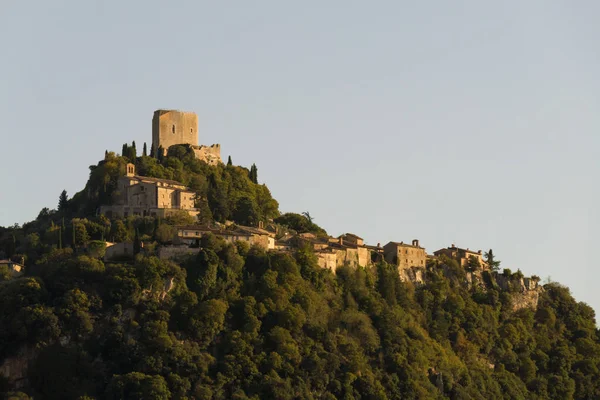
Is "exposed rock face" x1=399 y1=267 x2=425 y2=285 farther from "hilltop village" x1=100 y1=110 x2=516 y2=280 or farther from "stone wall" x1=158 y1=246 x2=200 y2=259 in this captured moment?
"stone wall" x1=158 y1=246 x2=200 y2=259

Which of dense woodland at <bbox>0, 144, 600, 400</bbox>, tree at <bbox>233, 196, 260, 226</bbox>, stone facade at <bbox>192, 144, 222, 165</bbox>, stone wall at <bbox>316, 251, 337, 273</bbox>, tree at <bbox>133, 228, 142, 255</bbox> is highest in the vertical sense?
stone facade at <bbox>192, 144, 222, 165</bbox>

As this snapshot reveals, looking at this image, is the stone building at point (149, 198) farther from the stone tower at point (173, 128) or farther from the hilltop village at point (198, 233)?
the stone tower at point (173, 128)

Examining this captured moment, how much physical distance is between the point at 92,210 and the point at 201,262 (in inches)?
535

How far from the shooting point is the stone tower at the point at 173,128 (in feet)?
395

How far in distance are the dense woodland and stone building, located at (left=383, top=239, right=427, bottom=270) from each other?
1.10 meters

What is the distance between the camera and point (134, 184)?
11000 centimetres

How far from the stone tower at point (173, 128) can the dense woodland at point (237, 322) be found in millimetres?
1942

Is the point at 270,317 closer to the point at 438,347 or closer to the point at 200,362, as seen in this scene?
the point at 200,362

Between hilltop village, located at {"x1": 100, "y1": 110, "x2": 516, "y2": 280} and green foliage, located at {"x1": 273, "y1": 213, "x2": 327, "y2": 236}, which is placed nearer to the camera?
hilltop village, located at {"x1": 100, "y1": 110, "x2": 516, "y2": 280}

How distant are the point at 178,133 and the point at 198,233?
1873cm

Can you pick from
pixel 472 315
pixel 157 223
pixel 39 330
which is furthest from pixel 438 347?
pixel 39 330

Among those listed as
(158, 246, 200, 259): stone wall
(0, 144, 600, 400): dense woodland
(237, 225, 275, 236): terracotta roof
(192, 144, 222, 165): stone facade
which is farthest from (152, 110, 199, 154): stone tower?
(158, 246, 200, 259): stone wall

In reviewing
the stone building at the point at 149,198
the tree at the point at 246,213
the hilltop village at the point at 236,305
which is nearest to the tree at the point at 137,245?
the hilltop village at the point at 236,305

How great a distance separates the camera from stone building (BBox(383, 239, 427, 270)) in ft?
375
